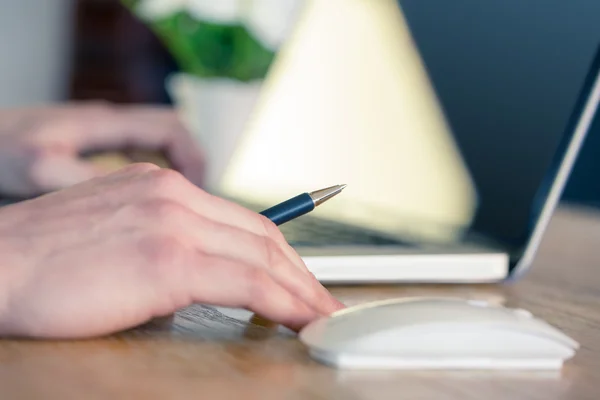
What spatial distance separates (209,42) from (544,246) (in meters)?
0.79

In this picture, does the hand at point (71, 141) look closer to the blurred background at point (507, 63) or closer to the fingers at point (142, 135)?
the fingers at point (142, 135)

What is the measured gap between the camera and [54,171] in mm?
1018

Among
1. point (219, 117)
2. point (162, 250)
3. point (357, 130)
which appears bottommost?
point (219, 117)

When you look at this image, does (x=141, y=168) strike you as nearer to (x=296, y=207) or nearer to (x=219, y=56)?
(x=296, y=207)

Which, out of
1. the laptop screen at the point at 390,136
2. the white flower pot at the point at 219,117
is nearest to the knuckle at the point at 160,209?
the laptop screen at the point at 390,136

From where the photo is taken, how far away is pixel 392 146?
115 centimetres

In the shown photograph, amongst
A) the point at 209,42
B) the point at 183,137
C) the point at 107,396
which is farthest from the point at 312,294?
the point at 209,42

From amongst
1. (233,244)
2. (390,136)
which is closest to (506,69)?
(390,136)

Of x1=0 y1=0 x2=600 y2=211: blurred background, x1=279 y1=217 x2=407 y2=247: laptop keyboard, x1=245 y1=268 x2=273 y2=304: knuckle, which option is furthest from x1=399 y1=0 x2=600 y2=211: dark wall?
x1=245 y1=268 x2=273 y2=304: knuckle

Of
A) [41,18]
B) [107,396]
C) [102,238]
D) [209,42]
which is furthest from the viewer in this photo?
[41,18]

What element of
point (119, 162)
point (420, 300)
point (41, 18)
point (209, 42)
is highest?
point (420, 300)

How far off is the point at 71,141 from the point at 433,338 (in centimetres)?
82

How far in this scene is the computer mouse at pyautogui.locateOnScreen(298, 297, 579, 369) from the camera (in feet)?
1.36

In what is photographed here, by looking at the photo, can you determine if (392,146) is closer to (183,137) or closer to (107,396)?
(183,137)
